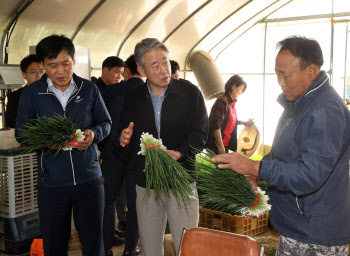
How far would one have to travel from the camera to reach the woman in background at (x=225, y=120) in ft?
15.1

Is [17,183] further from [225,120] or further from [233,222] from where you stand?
[225,120]

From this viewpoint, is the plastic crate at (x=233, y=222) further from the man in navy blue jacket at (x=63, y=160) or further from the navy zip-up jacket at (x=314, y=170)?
the navy zip-up jacket at (x=314, y=170)

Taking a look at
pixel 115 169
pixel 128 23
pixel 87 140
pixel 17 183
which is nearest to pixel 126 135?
pixel 87 140

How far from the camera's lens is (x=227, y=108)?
4.77m

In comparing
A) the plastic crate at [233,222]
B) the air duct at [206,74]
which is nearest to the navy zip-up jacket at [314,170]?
the plastic crate at [233,222]

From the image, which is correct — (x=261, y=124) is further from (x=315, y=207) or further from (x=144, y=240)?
(x=315, y=207)

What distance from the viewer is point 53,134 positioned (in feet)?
8.27

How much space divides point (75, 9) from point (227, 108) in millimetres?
2128

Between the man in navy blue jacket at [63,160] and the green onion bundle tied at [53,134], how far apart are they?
6 centimetres

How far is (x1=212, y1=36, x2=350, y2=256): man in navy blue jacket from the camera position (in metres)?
1.72

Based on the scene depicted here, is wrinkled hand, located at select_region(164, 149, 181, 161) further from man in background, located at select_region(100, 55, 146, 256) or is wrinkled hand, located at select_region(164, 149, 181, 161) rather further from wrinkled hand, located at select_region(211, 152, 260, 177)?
man in background, located at select_region(100, 55, 146, 256)

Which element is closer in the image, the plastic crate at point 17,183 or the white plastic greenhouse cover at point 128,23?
the plastic crate at point 17,183

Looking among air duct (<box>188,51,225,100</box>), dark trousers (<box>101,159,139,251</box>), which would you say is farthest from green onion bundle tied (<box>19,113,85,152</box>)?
air duct (<box>188,51,225,100</box>)

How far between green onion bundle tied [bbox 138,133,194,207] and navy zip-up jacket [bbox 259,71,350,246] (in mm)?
559
